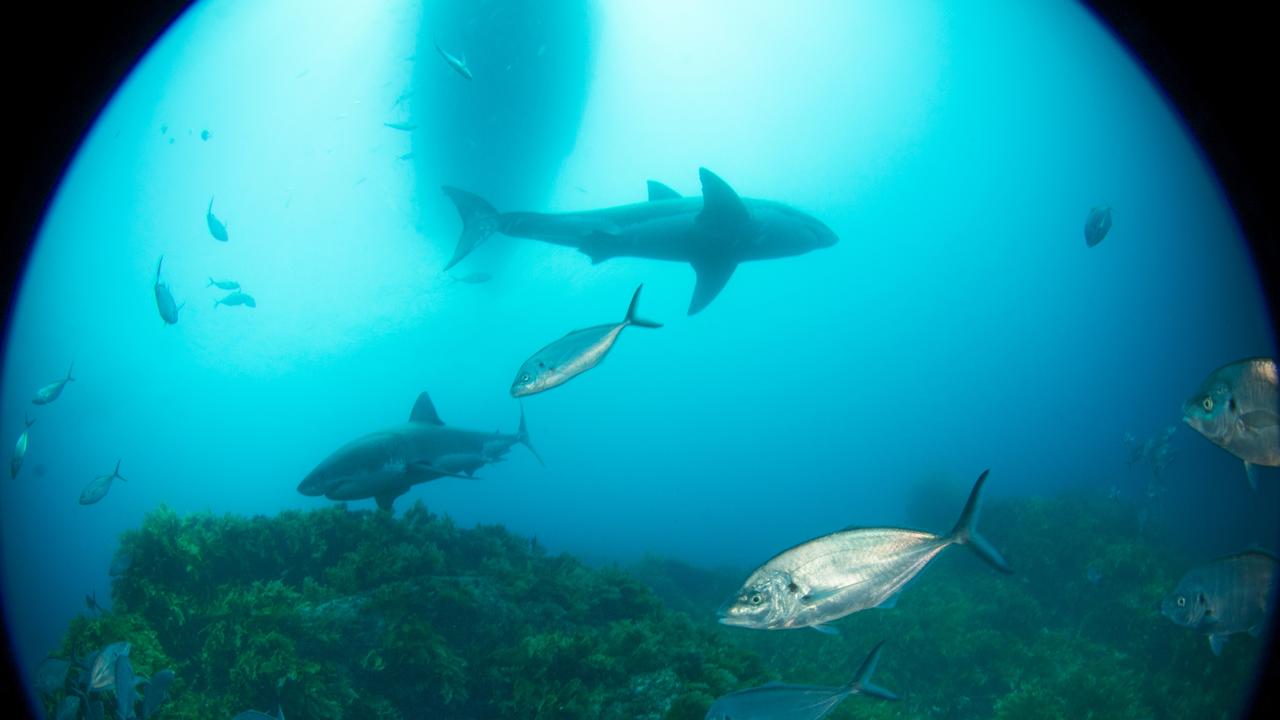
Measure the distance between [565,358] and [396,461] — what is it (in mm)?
3540

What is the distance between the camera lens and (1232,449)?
9.91 ft

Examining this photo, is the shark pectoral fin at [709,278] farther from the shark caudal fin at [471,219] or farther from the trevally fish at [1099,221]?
the trevally fish at [1099,221]

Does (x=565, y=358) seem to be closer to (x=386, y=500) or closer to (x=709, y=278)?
(x=386, y=500)

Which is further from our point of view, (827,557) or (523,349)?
(523,349)

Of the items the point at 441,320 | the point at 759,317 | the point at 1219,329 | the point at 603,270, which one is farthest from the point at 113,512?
the point at 1219,329

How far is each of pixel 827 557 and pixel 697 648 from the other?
3119 millimetres

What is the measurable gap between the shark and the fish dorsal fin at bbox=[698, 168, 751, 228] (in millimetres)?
5027

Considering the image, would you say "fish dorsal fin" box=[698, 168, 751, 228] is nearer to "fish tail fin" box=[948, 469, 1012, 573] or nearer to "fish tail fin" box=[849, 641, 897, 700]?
"fish tail fin" box=[948, 469, 1012, 573]

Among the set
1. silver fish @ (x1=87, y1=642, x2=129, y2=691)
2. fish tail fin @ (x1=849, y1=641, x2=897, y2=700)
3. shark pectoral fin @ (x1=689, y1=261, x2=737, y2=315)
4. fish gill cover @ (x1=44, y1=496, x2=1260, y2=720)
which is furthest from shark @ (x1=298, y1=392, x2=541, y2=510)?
shark pectoral fin @ (x1=689, y1=261, x2=737, y2=315)

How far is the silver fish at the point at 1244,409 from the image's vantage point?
9.04 feet

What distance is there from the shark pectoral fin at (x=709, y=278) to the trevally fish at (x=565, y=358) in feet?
20.6

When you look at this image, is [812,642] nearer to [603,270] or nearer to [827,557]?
[827,557]

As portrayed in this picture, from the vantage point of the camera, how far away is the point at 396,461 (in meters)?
6.31

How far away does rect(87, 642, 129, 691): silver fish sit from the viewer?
461 cm
